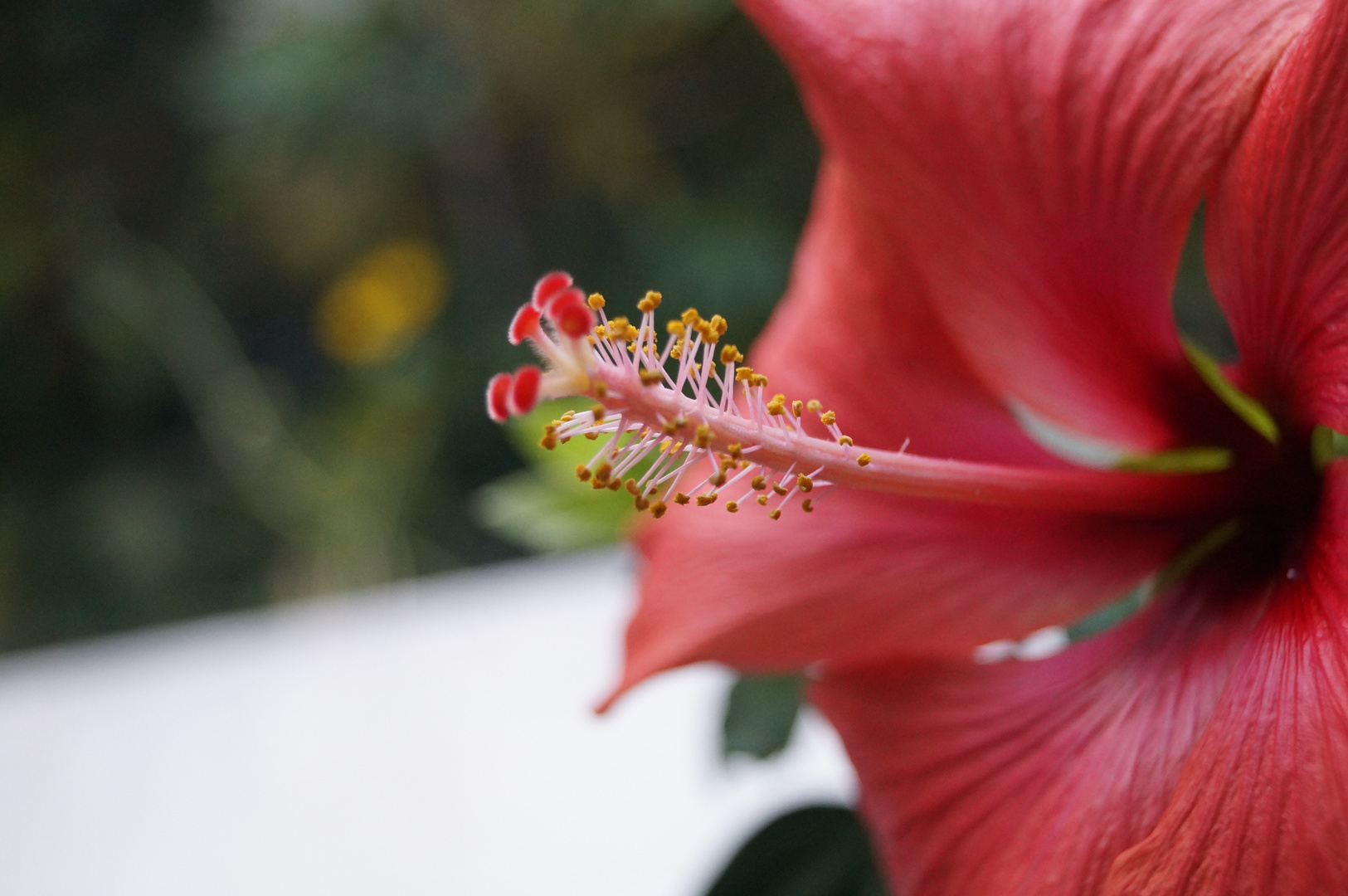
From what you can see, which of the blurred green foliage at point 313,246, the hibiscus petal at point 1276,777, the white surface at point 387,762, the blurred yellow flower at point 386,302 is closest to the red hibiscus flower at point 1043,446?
the hibiscus petal at point 1276,777

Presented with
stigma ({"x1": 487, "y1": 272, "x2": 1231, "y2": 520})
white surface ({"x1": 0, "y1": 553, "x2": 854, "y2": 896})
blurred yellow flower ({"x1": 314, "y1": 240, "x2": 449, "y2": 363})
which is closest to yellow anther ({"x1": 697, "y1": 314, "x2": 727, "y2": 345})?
stigma ({"x1": 487, "y1": 272, "x2": 1231, "y2": 520})

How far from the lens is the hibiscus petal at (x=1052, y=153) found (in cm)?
30

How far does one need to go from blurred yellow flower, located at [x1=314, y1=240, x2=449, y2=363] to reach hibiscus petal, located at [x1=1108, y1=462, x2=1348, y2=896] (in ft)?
5.48

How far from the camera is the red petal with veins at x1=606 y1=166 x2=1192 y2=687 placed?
14.0 inches

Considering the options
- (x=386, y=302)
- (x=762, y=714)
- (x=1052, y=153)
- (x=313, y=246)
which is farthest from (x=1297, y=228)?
(x=313, y=246)

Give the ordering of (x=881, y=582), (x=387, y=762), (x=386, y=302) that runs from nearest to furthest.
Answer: (x=881, y=582), (x=387, y=762), (x=386, y=302)

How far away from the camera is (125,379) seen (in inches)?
79.4

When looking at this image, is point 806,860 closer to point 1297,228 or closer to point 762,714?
point 762,714

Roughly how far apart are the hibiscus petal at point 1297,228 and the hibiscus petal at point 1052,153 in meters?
0.01

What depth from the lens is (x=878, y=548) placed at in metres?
0.37

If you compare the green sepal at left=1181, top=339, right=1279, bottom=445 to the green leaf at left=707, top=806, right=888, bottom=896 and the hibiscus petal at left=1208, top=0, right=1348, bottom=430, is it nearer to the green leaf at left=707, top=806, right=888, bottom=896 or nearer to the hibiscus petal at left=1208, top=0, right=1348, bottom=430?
the hibiscus petal at left=1208, top=0, right=1348, bottom=430

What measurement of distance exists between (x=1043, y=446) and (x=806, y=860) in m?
0.18

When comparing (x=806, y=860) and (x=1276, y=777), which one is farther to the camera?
(x=806, y=860)

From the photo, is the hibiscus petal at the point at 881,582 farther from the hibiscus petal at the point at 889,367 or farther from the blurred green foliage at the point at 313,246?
the blurred green foliage at the point at 313,246
